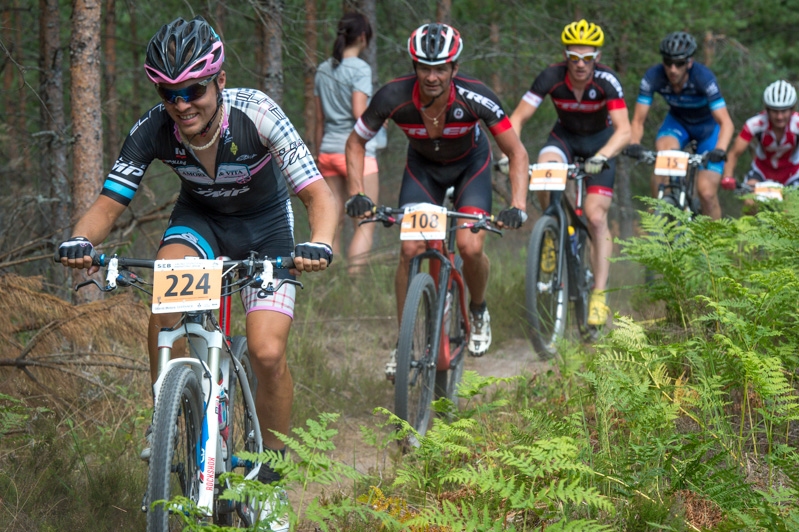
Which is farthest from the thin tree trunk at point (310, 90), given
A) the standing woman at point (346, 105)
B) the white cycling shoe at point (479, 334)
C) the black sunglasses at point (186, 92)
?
the black sunglasses at point (186, 92)

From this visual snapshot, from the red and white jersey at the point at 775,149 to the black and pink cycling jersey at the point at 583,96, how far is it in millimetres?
2344

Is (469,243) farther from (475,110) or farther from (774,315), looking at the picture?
(774,315)

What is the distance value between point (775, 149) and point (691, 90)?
1106 millimetres

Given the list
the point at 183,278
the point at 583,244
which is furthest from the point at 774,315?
the point at 583,244

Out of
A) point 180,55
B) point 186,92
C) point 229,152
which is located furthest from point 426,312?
point 180,55

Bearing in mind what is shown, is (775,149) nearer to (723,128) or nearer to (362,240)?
(723,128)

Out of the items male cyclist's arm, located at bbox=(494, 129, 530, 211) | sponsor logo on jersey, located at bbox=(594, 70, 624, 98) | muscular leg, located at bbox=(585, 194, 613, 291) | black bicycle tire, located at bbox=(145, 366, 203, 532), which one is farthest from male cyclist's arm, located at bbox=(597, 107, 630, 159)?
black bicycle tire, located at bbox=(145, 366, 203, 532)

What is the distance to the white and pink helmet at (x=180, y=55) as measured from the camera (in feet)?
11.8

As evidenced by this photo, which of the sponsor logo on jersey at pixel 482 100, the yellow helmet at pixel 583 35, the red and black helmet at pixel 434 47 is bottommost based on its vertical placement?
the sponsor logo on jersey at pixel 482 100

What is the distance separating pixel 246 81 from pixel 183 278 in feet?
34.1

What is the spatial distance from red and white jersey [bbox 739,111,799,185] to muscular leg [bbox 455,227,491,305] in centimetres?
447

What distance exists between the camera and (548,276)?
7.47 metres

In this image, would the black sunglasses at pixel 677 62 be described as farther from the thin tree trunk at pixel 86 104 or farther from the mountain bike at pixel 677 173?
the thin tree trunk at pixel 86 104

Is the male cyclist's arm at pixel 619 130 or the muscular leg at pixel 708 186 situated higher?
the male cyclist's arm at pixel 619 130
